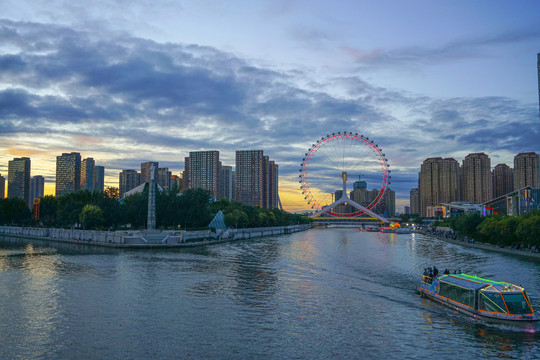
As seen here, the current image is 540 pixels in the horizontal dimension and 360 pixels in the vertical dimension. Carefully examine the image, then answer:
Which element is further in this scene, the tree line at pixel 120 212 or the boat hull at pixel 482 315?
the tree line at pixel 120 212

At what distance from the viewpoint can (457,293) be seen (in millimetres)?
26531

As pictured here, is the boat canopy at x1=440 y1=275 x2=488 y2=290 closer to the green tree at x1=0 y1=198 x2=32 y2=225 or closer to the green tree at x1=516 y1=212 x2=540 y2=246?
the green tree at x1=516 y1=212 x2=540 y2=246

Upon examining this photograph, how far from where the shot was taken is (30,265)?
148 ft

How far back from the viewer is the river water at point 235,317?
19234 mm

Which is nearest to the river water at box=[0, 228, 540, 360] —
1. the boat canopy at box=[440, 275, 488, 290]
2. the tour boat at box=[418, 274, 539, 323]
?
the tour boat at box=[418, 274, 539, 323]

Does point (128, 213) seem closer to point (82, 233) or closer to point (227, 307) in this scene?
point (82, 233)

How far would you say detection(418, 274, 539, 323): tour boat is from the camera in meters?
22.8

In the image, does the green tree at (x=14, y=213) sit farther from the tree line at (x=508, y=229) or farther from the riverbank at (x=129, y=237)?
the tree line at (x=508, y=229)

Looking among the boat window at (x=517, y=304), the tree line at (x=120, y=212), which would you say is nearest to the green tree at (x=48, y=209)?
the tree line at (x=120, y=212)

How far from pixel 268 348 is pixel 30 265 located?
113ft

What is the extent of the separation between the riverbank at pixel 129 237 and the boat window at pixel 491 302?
5013cm

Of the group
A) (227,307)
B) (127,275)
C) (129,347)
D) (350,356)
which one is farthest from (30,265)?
(350,356)

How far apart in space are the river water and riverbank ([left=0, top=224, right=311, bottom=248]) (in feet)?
83.7

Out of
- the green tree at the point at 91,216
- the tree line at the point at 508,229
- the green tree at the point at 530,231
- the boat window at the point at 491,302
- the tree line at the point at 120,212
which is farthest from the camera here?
the tree line at the point at 120,212
